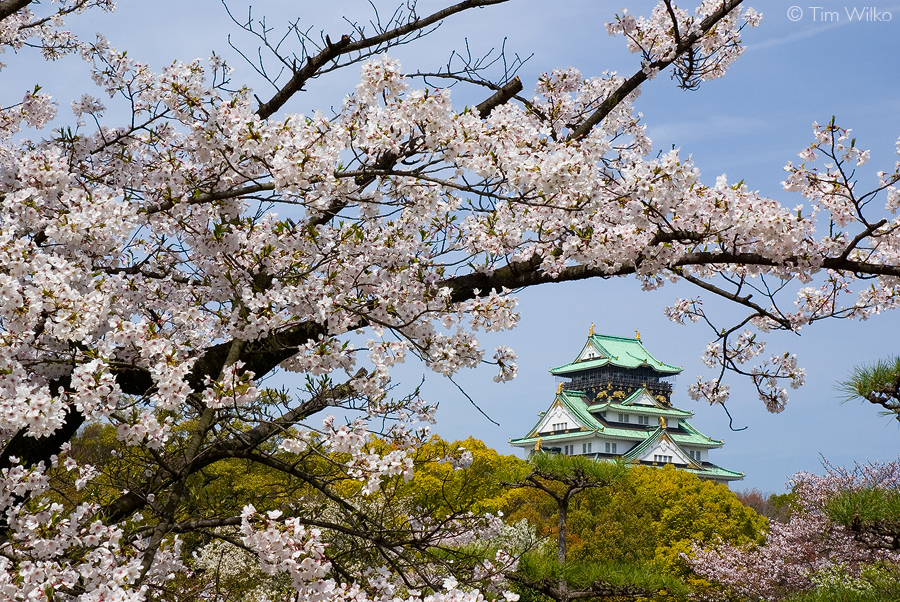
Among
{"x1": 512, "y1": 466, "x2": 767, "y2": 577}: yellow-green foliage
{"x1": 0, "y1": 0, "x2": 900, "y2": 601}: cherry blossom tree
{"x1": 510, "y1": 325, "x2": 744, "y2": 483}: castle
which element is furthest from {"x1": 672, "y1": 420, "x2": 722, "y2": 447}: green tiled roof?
{"x1": 0, "y1": 0, "x2": 900, "y2": 601}: cherry blossom tree

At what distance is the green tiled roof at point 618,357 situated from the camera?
46281mm

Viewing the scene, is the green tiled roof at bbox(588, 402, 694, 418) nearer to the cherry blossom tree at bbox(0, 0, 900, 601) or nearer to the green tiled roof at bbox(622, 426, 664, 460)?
the green tiled roof at bbox(622, 426, 664, 460)

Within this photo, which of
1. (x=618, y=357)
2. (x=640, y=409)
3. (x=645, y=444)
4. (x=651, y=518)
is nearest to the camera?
(x=651, y=518)

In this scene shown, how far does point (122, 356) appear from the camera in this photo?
390cm

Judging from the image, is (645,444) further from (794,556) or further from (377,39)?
(377,39)

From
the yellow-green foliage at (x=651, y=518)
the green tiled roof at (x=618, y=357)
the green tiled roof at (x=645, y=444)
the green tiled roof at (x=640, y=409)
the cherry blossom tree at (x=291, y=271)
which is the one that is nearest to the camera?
the cherry blossom tree at (x=291, y=271)

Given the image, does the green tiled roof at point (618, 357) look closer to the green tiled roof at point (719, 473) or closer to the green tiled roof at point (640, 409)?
the green tiled roof at point (640, 409)

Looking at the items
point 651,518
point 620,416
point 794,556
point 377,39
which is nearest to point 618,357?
point 620,416

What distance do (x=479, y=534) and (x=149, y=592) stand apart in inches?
81.6

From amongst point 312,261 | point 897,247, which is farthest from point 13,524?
point 897,247

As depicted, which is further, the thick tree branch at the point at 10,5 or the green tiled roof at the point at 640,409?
the green tiled roof at the point at 640,409

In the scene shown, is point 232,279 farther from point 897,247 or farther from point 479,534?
point 897,247

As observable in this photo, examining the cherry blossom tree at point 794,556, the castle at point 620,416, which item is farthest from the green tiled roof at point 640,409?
the cherry blossom tree at point 794,556

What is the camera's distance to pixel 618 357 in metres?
46.6
